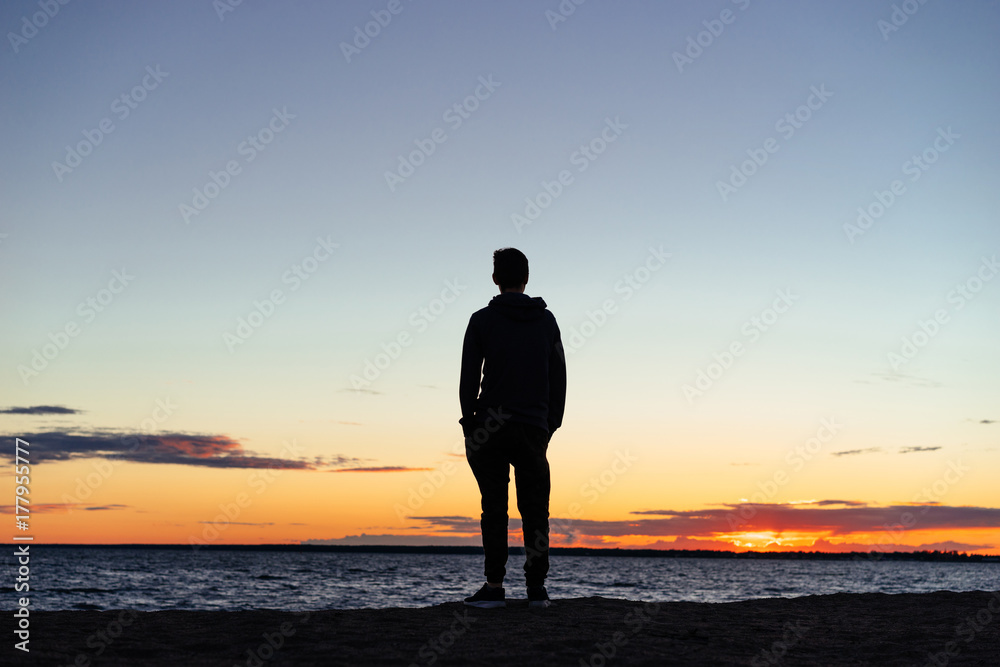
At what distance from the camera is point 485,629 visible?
496 cm

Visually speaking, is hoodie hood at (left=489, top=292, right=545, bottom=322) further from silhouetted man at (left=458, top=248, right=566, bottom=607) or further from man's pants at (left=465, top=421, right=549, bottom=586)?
man's pants at (left=465, top=421, right=549, bottom=586)

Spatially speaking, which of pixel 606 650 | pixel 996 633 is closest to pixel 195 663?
pixel 606 650

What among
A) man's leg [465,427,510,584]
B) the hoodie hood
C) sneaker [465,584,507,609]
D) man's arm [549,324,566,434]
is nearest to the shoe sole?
sneaker [465,584,507,609]

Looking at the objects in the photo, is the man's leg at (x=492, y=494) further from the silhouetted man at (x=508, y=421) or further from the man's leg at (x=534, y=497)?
the man's leg at (x=534, y=497)

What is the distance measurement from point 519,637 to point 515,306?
2501mm

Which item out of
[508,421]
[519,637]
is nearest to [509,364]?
[508,421]

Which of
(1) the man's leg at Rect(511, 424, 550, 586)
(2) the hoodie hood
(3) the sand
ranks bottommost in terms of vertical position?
(3) the sand

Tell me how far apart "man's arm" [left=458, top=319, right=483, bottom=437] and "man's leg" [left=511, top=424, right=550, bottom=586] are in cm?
42

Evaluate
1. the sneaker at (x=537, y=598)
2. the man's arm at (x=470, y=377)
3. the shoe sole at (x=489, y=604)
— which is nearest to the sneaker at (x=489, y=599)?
the shoe sole at (x=489, y=604)

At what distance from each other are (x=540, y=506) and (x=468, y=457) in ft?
2.31

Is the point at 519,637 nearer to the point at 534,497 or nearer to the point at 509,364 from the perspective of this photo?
the point at 534,497

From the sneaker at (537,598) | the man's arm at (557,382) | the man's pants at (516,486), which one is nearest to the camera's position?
the man's pants at (516,486)

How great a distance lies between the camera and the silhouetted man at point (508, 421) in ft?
19.0

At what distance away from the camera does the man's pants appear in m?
5.79
